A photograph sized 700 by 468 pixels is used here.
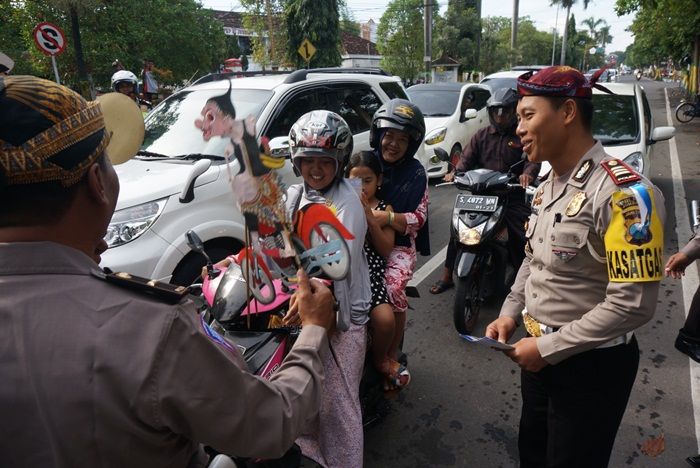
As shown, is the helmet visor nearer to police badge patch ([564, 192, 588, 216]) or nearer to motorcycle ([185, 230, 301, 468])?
police badge patch ([564, 192, 588, 216])

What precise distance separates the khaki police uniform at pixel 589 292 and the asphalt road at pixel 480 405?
14 cm

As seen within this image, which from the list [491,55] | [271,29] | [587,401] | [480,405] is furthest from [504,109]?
[491,55]

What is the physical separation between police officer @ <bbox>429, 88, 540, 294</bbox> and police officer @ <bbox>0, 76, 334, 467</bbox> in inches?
133

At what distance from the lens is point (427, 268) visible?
16.5 feet

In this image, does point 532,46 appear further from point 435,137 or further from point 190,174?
point 190,174

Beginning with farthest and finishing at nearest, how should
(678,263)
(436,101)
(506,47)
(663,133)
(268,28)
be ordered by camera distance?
1. (506,47)
2. (268,28)
3. (436,101)
4. (663,133)
5. (678,263)

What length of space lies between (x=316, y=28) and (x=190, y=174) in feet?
72.1

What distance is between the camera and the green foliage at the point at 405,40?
27.8m

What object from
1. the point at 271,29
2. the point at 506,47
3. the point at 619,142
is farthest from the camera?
the point at 506,47

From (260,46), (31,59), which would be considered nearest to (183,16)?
(260,46)

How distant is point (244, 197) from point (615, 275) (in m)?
1.13

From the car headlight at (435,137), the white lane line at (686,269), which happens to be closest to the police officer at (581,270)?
the white lane line at (686,269)

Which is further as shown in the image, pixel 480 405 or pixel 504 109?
pixel 504 109

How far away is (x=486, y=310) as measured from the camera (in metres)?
4.16
